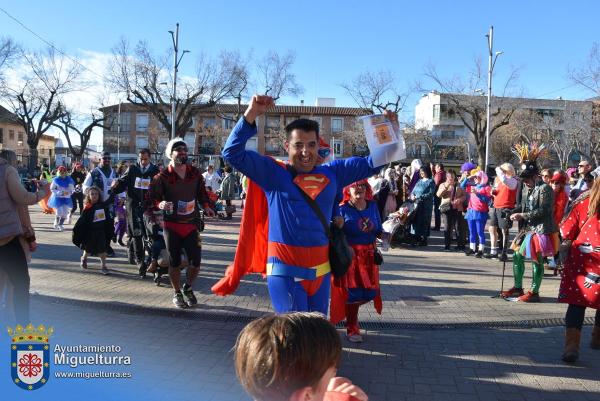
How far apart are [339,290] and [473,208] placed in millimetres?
6436

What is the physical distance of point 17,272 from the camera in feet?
15.3

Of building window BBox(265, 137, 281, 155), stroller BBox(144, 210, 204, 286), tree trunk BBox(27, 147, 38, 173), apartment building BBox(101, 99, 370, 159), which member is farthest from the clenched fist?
building window BBox(265, 137, 281, 155)

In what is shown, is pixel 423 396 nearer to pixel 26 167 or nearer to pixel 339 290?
pixel 339 290

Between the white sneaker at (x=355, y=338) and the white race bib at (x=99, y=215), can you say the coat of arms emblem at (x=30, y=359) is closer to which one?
the white sneaker at (x=355, y=338)

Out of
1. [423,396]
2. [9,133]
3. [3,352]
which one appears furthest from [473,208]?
[9,133]

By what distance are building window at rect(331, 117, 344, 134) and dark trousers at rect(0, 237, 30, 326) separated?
65361mm

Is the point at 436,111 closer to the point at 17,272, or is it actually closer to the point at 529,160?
the point at 529,160

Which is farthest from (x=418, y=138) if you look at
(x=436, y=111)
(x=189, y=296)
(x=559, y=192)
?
(x=189, y=296)

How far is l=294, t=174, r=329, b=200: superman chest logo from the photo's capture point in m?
3.31

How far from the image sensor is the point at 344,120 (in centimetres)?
6906

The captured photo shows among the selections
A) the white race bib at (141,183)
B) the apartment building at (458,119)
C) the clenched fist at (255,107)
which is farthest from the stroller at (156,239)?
the apartment building at (458,119)

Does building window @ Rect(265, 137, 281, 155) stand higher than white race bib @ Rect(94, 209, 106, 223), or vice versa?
building window @ Rect(265, 137, 281, 155)

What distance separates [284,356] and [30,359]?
3.30 meters

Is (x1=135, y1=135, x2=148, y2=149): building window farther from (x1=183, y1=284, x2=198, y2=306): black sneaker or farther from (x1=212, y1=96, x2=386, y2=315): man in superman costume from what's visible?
(x1=212, y1=96, x2=386, y2=315): man in superman costume
